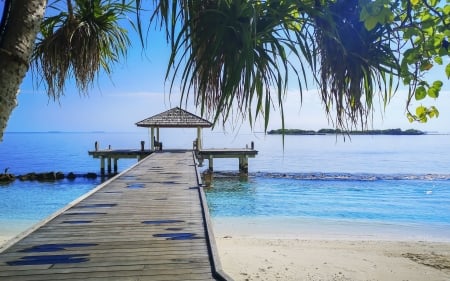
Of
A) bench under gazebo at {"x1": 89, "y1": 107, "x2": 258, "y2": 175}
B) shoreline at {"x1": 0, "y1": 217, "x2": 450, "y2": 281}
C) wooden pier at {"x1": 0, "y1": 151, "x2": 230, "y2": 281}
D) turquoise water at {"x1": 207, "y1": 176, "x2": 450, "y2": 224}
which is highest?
bench under gazebo at {"x1": 89, "y1": 107, "x2": 258, "y2": 175}

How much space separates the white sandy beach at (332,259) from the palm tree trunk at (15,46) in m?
7.66

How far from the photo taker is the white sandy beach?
884cm

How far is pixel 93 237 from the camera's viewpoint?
4.89 m

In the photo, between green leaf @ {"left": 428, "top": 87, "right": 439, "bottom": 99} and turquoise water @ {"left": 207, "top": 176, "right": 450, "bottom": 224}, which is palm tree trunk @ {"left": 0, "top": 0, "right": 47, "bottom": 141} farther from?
turquoise water @ {"left": 207, "top": 176, "right": 450, "bottom": 224}

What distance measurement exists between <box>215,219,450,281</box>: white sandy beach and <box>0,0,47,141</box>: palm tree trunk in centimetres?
766

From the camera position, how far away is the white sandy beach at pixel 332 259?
348 inches

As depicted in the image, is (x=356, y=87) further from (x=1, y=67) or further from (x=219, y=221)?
(x=219, y=221)

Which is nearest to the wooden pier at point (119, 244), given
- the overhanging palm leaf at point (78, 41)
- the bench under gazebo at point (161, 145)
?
the overhanging palm leaf at point (78, 41)

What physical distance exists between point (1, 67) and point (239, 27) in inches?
33.1

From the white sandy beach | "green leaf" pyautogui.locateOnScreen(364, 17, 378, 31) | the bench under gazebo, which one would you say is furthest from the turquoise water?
"green leaf" pyautogui.locateOnScreen(364, 17, 378, 31)

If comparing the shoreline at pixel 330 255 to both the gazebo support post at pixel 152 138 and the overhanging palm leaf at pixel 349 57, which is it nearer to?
the overhanging palm leaf at pixel 349 57

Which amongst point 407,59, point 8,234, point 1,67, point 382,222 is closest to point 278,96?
point 407,59

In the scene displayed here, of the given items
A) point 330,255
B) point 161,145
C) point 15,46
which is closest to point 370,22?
point 15,46

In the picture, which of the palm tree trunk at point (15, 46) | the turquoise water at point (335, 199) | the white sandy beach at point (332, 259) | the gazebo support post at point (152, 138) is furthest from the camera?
the gazebo support post at point (152, 138)
